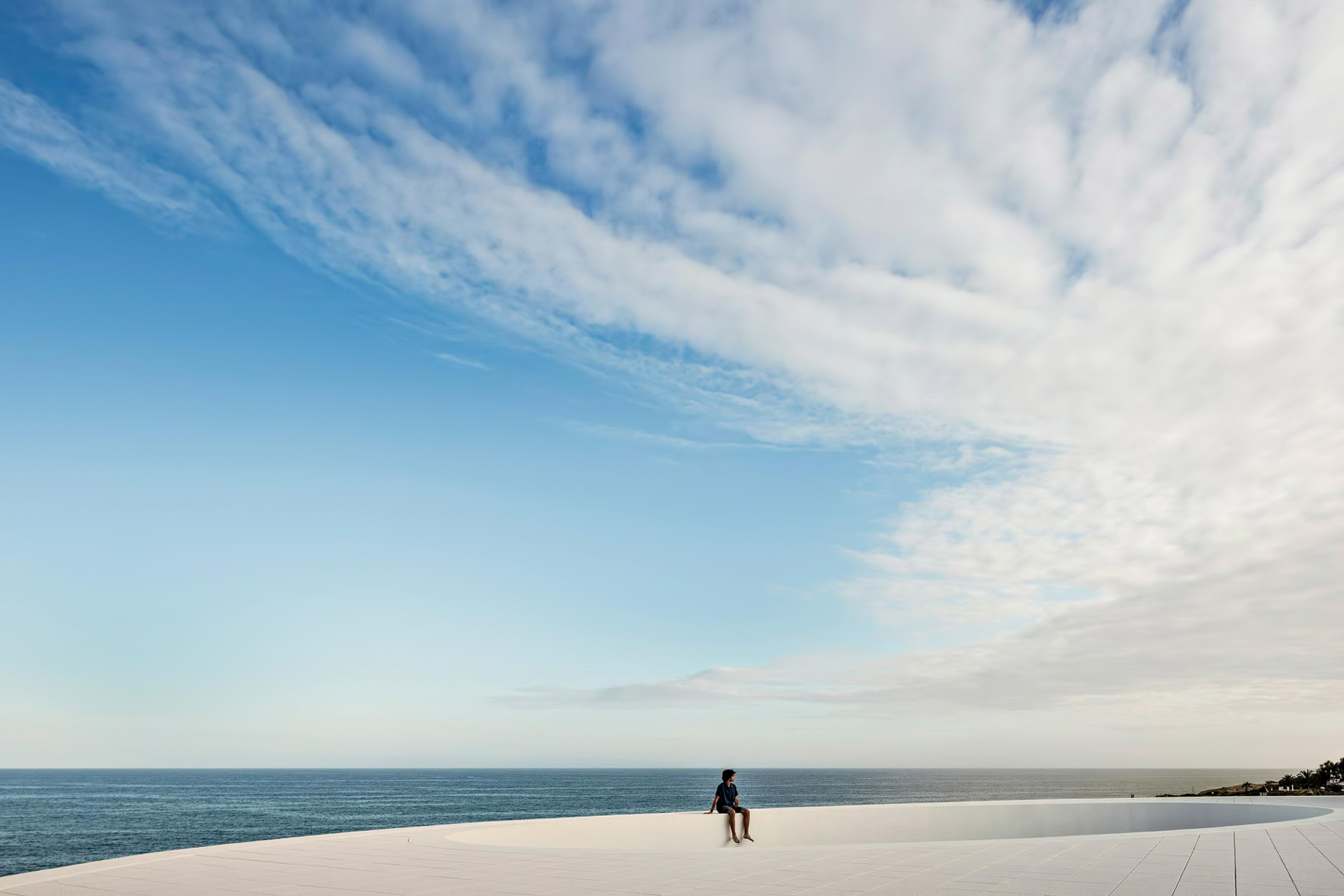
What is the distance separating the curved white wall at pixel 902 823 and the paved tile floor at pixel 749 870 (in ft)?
10.7

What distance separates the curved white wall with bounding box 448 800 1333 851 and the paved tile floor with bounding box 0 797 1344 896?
10.7ft

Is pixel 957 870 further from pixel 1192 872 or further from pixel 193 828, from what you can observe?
pixel 193 828

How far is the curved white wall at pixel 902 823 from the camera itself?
14.0 meters

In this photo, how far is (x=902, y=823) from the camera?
16.9 metres

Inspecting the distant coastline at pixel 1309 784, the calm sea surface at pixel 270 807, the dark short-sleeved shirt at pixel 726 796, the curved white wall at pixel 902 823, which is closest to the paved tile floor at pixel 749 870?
the curved white wall at pixel 902 823

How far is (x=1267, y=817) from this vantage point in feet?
55.0

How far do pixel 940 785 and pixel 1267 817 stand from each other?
127448mm

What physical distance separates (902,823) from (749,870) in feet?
30.6

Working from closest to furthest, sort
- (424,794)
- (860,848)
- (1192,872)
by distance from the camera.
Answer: (1192,872), (860,848), (424,794)

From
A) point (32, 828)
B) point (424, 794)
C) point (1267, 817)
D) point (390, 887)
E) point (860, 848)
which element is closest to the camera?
point (390, 887)

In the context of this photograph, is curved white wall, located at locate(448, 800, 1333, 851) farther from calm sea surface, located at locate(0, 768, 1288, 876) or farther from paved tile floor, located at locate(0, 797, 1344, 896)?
calm sea surface, located at locate(0, 768, 1288, 876)

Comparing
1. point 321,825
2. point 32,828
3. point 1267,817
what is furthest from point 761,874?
point 32,828

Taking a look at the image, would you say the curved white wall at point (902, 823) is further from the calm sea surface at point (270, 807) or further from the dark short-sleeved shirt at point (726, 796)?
the calm sea surface at point (270, 807)

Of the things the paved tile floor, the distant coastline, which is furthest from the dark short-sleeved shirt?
the distant coastline
